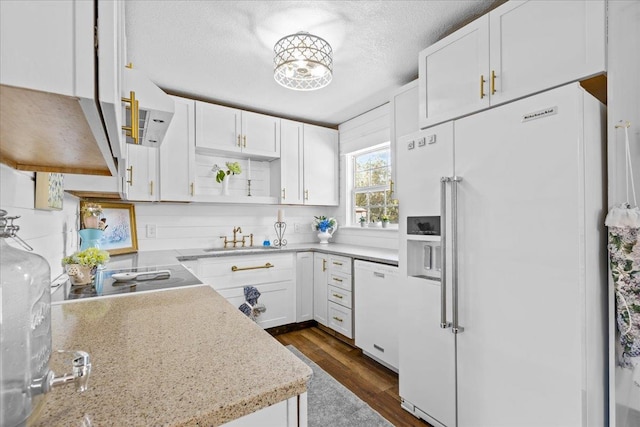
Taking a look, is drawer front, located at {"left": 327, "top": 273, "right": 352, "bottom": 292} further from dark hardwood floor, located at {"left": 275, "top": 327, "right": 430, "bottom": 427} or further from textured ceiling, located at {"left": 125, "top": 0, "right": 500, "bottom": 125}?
textured ceiling, located at {"left": 125, "top": 0, "right": 500, "bottom": 125}

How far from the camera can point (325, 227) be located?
3.78 metres

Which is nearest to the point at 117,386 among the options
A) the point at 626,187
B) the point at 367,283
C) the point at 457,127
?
the point at 457,127

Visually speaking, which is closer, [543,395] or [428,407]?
[543,395]

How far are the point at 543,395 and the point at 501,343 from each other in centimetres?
23

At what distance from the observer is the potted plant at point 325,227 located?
3780mm

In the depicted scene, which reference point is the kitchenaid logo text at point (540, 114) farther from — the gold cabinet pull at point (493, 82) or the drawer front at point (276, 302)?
the drawer front at point (276, 302)

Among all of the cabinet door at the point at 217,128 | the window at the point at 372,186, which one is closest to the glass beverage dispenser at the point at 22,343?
the cabinet door at the point at 217,128

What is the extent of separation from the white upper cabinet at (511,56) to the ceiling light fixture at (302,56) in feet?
2.19

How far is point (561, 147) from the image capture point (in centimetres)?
125

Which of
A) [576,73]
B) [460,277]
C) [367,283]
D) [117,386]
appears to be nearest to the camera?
[117,386]

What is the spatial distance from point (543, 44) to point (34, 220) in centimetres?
237

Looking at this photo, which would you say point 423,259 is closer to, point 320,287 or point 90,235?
point 320,287

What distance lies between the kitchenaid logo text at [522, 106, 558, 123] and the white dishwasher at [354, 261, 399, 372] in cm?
137

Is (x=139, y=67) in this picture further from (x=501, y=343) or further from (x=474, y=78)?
(x=501, y=343)
